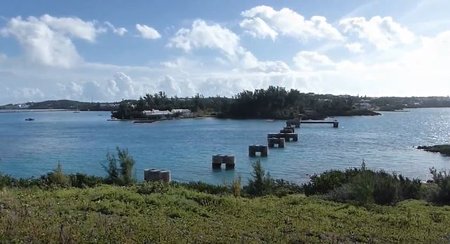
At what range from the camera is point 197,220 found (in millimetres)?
9773

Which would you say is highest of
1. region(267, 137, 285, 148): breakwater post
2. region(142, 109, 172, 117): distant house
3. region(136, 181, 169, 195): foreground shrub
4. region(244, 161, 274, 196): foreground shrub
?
region(136, 181, 169, 195): foreground shrub

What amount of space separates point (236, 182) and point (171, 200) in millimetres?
5722

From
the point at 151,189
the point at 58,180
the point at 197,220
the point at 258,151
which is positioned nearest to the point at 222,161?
the point at 258,151

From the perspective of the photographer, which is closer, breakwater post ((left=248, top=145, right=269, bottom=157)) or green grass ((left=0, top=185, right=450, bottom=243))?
green grass ((left=0, top=185, right=450, bottom=243))

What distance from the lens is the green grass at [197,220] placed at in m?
7.67

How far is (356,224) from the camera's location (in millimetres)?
10250

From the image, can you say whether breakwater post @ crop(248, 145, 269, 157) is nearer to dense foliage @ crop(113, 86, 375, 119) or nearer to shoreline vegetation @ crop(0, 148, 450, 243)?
shoreline vegetation @ crop(0, 148, 450, 243)

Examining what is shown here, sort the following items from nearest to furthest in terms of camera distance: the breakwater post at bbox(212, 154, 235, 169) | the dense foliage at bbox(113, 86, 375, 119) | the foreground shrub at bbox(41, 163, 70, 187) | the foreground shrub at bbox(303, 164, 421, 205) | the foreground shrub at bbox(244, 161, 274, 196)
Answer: the foreground shrub at bbox(303, 164, 421, 205) < the foreground shrub at bbox(244, 161, 274, 196) < the foreground shrub at bbox(41, 163, 70, 187) < the breakwater post at bbox(212, 154, 235, 169) < the dense foliage at bbox(113, 86, 375, 119)

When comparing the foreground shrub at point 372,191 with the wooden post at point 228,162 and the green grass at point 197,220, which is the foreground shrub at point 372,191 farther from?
the wooden post at point 228,162

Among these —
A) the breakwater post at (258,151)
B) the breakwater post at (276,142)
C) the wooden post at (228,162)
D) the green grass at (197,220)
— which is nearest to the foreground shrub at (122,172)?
the green grass at (197,220)

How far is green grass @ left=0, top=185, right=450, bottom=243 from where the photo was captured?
7672mm

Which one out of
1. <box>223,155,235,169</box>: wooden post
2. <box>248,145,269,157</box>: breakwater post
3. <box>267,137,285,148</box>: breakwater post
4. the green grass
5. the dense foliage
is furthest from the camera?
the dense foliage

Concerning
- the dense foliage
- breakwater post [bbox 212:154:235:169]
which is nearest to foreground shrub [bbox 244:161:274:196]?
breakwater post [bbox 212:154:235:169]

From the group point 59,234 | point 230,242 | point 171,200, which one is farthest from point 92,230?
point 171,200
